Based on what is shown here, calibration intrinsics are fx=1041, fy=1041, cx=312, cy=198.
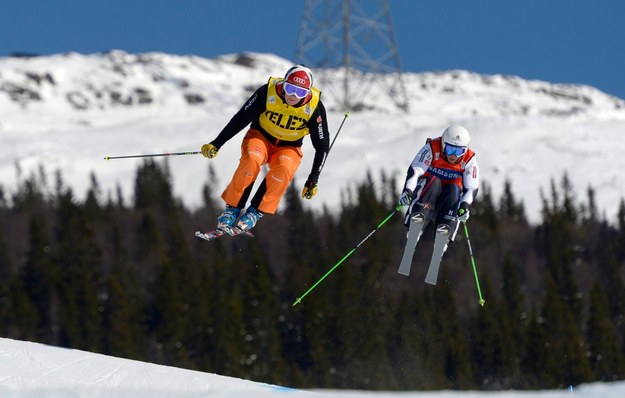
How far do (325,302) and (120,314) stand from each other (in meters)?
16.5

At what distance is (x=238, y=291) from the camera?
78312 millimetres

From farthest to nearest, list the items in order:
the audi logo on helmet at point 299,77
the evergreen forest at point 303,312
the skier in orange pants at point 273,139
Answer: the evergreen forest at point 303,312
the skier in orange pants at point 273,139
the audi logo on helmet at point 299,77

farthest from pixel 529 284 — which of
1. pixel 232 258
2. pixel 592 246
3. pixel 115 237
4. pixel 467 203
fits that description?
pixel 467 203

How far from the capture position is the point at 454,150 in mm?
13977

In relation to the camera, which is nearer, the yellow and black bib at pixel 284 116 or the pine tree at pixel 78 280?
the yellow and black bib at pixel 284 116

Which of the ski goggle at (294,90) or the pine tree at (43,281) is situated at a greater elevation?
the ski goggle at (294,90)

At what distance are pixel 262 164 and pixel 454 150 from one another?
2587 mm

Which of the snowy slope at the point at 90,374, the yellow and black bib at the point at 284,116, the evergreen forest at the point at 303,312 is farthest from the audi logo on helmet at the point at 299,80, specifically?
the evergreen forest at the point at 303,312

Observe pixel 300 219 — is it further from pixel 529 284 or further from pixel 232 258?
pixel 529 284

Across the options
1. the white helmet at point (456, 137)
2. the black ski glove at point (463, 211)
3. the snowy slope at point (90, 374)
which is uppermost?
the white helmet at point (456, 137)

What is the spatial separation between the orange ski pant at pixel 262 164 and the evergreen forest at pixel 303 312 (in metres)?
44.7

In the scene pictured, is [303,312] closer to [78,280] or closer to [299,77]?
[78,280]

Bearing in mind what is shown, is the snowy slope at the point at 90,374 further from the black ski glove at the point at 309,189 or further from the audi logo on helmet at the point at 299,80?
the audi logo on helmet at the point at 299,80

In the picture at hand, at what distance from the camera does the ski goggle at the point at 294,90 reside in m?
13.6
